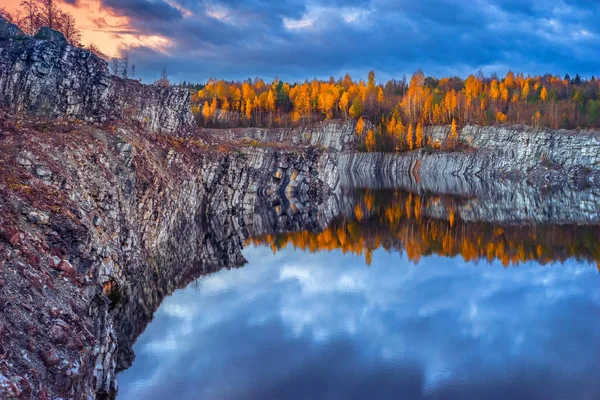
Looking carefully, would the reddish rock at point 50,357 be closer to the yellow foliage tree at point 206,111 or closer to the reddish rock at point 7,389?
the reddish rock at point 7,389

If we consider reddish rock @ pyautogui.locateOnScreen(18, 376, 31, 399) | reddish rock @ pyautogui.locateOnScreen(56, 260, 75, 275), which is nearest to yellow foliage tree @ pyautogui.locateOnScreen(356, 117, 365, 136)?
reddish rock @ pyautogui.locateOnScreen(56, 260, 75, 275)

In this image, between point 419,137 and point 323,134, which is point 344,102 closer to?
point 323,134

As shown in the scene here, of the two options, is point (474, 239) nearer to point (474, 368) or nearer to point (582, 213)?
point (582, 213)

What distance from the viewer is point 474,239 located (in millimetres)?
46500

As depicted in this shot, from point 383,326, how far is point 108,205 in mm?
14848

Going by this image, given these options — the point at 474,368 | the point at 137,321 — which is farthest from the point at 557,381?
the point at 137,321

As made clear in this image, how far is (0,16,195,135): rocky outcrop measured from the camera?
121 ft

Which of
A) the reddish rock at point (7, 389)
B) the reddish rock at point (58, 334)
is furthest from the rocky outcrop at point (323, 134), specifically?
the reddish rock at point (7, 389)

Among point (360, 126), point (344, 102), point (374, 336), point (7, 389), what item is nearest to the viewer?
point (7, 389)

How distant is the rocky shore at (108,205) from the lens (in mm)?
13414

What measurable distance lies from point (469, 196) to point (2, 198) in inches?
3010

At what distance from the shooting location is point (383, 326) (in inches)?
946

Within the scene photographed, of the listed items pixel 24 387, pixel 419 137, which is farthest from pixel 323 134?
pixel 24 387

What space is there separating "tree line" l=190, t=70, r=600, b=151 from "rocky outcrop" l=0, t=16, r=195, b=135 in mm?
111929
